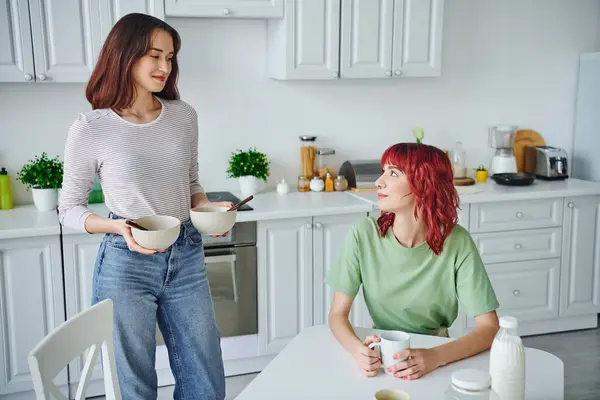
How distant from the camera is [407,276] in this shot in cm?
201

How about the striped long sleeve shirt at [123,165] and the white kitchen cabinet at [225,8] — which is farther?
the white kitchen cabinet at [225,8]

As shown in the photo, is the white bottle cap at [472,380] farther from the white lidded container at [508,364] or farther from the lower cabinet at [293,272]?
the lower cabinet at [293,272]

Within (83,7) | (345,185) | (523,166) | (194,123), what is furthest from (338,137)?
(194,123)

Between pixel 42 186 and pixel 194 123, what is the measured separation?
1.36 meters

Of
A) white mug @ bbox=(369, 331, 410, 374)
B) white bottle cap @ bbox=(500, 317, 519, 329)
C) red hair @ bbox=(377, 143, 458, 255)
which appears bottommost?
white mug @ bbox=(369, 331, 410, 374)

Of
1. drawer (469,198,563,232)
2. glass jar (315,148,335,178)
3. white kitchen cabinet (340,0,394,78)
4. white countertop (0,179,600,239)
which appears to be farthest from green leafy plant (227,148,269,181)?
drawer (469,198,563,232)

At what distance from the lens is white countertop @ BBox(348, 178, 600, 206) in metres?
3.72

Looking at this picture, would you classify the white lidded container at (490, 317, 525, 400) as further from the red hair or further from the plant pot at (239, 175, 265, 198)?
the plant pot at (239, 175, 265, 198)

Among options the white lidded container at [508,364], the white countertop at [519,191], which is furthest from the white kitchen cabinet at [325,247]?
the white lidded container at [508,364]

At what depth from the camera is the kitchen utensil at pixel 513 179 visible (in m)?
3.94

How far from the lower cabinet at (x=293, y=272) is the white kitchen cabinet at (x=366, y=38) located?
0.77 metres

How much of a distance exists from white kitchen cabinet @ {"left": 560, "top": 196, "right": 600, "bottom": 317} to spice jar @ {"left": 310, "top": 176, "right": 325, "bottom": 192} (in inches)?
53.3

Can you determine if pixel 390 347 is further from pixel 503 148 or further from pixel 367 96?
pixel 503 148

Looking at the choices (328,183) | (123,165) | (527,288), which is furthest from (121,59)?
(527,288)
